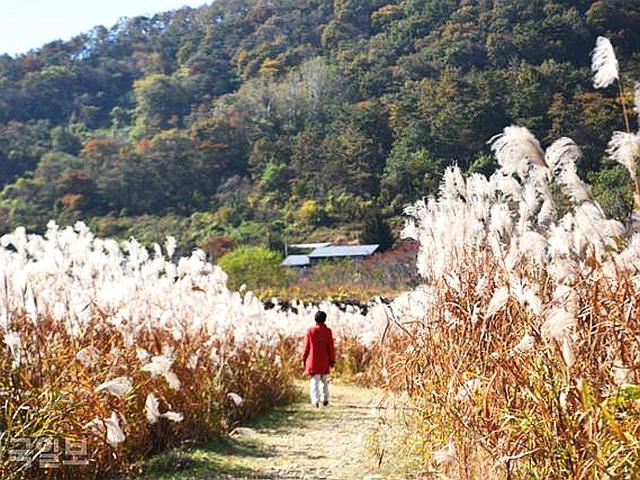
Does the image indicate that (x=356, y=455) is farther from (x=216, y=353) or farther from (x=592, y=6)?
(x=592, y=6)

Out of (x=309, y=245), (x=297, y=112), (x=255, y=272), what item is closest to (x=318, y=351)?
(x=255, y=272)

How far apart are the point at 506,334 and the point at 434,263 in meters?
0.90

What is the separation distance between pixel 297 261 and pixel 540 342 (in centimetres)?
2778

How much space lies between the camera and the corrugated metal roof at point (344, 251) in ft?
95.7

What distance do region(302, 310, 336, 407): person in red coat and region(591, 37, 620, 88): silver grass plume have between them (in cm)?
487

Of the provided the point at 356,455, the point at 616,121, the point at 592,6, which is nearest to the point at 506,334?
the point at 356,455

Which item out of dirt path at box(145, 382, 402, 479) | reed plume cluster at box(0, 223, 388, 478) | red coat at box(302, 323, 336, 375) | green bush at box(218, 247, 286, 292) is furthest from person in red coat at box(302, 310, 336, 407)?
green bush at box(218, 247, 286, 292)

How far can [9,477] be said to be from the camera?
3.33 m

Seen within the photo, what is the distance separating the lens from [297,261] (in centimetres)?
3073

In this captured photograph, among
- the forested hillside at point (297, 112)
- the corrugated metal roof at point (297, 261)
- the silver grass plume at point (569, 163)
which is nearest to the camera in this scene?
the silver grass plume at point (569, 163)

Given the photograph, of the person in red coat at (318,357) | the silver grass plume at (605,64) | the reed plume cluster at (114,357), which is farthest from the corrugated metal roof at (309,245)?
the silver grass plume at (605,64)

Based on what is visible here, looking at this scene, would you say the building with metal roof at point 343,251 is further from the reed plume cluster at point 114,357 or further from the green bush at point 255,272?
the reed plume cluster at point 114,357

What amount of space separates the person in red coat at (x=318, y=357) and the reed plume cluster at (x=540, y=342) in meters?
3.03

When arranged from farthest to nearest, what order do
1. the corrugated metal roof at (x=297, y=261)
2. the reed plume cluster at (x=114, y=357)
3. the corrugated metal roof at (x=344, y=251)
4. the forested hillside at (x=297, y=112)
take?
the forested hillside at (x=297, y=112), the corrugated metal roof at (x=297, y=261), the corrugated metal roof at (x=344, y=251), the reed plume cluster at (x=114, y=357)
